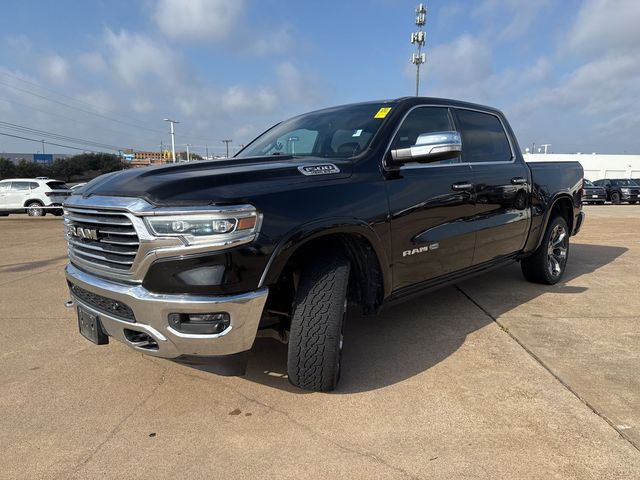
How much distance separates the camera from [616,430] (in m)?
2.46

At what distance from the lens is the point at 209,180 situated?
2.43 meters

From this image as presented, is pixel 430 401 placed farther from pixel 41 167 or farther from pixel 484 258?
pixel 41 167

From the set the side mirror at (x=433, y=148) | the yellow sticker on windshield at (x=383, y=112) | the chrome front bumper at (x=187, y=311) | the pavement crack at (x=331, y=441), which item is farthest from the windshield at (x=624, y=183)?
the chrome front bumper at (x=187, y=311)

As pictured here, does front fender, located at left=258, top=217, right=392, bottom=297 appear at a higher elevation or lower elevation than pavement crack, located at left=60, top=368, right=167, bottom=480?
higher

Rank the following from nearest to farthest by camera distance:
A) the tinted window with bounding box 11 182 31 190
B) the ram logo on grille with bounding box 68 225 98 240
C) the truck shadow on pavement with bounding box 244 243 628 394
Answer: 1. the ram logo on grille with bounding box 68 225 98 240
2. the truck shadow on pavement with bounding box 244 243 628 394
3. the tinted window with bounding box 11 182 31 190

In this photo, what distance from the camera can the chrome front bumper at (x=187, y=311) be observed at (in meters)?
2.29

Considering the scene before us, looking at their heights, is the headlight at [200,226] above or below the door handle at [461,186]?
below

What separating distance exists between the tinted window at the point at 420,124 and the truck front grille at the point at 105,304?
2.00 m

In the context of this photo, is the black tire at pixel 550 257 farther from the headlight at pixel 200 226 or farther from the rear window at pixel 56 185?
the rear window at pixel 56 185

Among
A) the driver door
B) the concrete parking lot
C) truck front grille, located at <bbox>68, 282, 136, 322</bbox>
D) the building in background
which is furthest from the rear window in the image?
the building in background

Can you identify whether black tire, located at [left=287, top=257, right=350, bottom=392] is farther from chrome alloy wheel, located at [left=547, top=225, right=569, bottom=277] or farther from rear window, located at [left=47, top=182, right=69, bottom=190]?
rear window, located at [left=47, top=182, right=69, bottom=190]

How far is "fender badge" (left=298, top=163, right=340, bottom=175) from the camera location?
2.74 meters

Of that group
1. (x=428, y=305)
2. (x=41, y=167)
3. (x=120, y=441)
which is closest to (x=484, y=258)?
(x=428, y=305)

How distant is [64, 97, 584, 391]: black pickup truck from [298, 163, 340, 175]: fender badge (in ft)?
0.04
